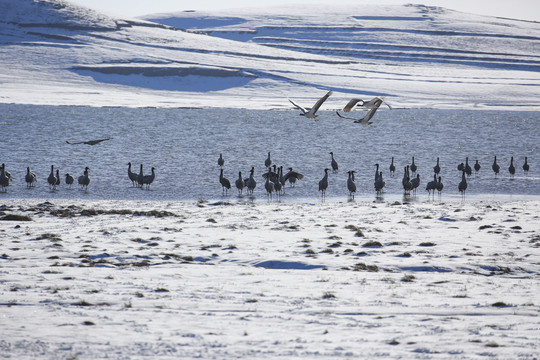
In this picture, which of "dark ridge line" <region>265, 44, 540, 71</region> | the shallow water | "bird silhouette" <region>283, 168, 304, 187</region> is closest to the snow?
the shallow water

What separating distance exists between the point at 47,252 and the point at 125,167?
25.3 meters

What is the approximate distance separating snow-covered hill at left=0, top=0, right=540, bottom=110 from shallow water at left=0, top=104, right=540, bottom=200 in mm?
13720

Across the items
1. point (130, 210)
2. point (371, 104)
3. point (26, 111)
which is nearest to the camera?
point (371, 104)

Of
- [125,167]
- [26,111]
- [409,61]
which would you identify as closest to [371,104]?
[125,167]

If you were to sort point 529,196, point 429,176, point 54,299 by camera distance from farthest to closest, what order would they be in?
point 429,176 < point 529,196 < point 54,299

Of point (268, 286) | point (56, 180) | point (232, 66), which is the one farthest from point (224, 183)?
point (232, 66)

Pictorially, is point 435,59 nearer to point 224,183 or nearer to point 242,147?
point 242,147

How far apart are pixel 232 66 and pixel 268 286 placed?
11128 cm

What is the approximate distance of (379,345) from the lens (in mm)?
9641

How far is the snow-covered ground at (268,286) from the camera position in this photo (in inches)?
380

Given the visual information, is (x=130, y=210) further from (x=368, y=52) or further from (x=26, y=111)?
(x=368, y=52)

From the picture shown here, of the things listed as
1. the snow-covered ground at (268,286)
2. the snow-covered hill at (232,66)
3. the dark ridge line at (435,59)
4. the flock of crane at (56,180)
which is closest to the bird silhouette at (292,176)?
the flock of crane at (56,180)

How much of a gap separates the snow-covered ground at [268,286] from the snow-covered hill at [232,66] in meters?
77.5

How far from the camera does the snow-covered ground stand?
31.7 ft
